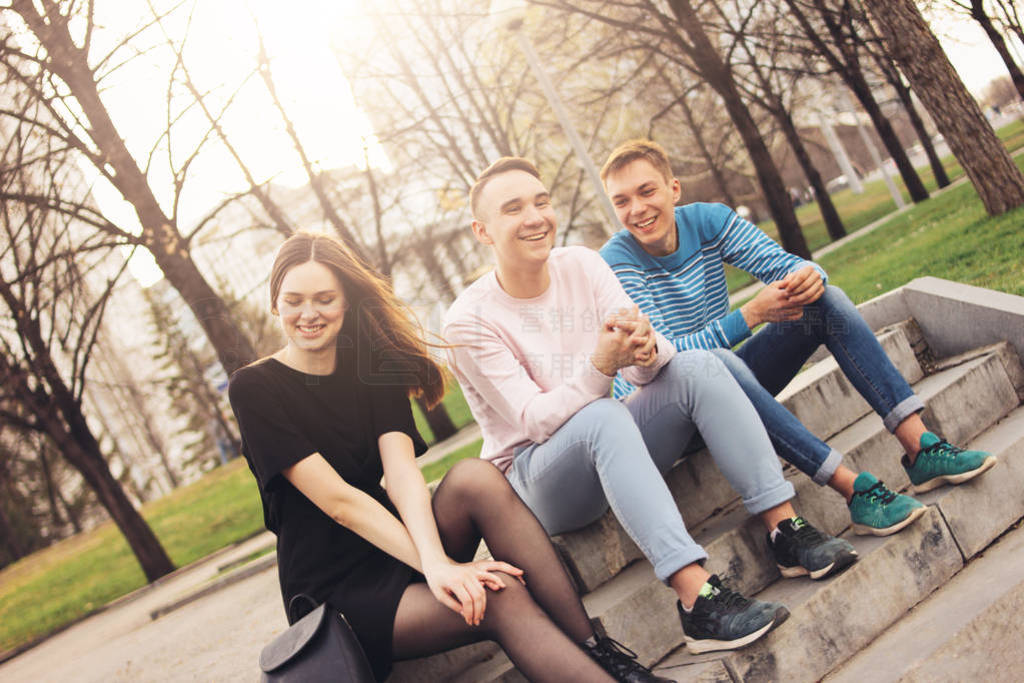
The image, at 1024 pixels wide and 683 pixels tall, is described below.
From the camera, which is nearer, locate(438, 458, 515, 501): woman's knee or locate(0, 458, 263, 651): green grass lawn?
locate(438, 458, 515, 501): woman's knee

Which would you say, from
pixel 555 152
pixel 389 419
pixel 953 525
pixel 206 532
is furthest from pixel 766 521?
pixel 555 152

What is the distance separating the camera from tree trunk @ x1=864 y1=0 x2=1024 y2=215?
25.9 feet

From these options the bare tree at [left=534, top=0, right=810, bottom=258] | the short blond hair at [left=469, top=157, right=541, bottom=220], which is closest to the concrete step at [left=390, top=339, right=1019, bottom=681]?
the short blond hair at [left=469, top=157, right=541, bottom=220]

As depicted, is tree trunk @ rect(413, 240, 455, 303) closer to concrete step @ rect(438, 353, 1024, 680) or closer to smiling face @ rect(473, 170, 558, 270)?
smiling face @ rect(473, 170, 558, 270)

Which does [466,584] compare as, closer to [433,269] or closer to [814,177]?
[433,269]

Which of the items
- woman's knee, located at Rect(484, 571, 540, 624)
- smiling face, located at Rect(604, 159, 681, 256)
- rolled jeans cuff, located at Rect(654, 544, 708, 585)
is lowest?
rolled jeans cuff, located at Rect(654, 544, 708, 585)

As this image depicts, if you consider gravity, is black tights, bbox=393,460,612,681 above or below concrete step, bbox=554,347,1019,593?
above

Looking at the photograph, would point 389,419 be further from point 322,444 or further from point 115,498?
point 115,498

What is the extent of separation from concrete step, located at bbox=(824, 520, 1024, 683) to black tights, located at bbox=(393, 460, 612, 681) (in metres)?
0.85

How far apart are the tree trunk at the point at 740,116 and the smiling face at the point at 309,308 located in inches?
364

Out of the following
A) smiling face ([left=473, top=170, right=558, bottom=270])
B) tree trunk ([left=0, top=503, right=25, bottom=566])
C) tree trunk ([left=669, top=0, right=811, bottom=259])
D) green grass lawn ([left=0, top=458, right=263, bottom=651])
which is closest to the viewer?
smiling face ([left=473, top=170, right=558, bottom=270])

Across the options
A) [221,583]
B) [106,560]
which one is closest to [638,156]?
[221,583]

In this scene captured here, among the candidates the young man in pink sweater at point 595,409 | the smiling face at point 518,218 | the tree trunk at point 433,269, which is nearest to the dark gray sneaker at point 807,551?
the young man in pink sweater at point 595,409

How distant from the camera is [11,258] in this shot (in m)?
11.4
